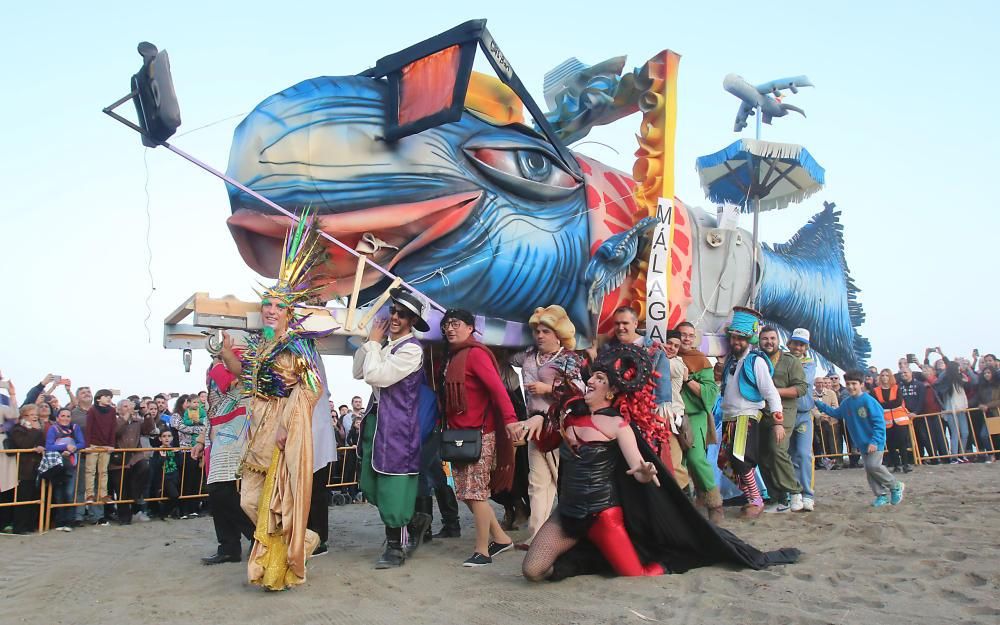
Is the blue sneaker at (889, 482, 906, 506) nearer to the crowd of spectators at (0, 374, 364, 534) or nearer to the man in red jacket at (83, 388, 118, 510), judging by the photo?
the crowd of spectators at (0, 374, 364, 534)

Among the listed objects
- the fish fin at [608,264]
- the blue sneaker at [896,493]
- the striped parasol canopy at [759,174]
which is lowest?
the blue sneaker at [896,493]

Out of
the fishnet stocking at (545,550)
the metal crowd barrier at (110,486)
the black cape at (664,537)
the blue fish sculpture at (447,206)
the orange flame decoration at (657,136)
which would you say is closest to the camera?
the fishnet stocking at (545,550)

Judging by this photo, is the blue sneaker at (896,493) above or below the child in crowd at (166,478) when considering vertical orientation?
below

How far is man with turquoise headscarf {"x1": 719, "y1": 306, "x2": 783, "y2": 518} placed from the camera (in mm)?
6410

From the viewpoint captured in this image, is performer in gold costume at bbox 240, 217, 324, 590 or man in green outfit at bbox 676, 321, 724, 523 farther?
man in green outfit at bbox 676, 321, 724, 523

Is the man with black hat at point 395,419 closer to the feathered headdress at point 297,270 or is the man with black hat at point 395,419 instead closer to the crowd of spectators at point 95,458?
the feathered headdress at point 297,270

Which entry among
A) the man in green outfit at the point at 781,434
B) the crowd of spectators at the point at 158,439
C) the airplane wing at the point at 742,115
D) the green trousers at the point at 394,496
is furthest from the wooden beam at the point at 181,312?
the airplane wing at the point at 742,115

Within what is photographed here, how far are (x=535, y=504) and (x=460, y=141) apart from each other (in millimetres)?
3229

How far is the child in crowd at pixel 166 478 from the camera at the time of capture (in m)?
8.91

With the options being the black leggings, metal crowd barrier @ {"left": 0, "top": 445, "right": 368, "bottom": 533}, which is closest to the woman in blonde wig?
metal crowd barrier @ {"left": 0, "top": 445, "right": 368, "bottom": 533}

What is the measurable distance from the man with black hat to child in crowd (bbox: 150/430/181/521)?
4417 mm

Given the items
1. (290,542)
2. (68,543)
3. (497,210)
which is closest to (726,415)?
(497,210)

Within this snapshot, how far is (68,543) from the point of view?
686 cm

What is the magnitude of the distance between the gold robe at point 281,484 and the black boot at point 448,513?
1.79 meters
